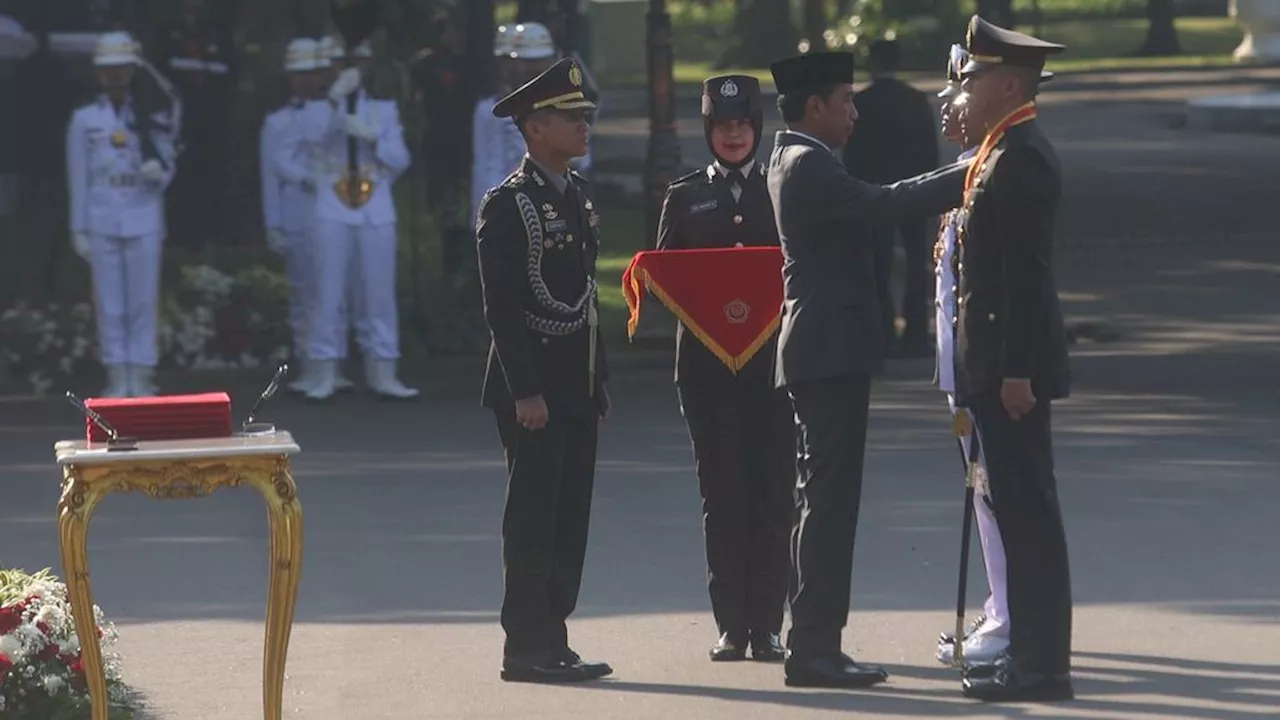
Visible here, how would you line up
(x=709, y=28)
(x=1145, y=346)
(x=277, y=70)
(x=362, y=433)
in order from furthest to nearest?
(x=709, y=28), (x=277, y=70), (x=1145, y=346), (x=362, y=433)

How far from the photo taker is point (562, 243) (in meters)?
7.88

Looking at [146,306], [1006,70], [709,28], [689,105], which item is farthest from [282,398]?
[709,28]

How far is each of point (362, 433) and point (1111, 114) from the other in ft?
96.8

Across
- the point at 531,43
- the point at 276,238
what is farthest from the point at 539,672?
the point at 276,238

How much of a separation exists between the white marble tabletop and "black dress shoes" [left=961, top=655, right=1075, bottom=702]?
2.27 meters

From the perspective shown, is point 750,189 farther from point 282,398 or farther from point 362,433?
point 282,398

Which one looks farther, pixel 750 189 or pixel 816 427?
pixel 750 189

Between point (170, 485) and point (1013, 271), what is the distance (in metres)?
2.50

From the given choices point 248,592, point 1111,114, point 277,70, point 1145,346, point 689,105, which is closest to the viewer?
point 248,592

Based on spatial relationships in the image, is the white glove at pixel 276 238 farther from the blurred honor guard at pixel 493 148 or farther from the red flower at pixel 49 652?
the red flower at pixel 49 652

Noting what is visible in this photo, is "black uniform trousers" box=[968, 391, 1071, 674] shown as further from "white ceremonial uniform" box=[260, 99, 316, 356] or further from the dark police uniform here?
"white ceremonial uniform" box=[260, 99, 316, 356]

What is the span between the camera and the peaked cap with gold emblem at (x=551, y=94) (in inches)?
308

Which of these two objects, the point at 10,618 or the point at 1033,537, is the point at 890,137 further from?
the point at 10,618

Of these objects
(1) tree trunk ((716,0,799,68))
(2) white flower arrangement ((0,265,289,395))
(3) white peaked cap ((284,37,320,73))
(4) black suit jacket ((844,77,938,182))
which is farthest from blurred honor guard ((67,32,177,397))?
(1) tree trunk ((716,0,799,68))
